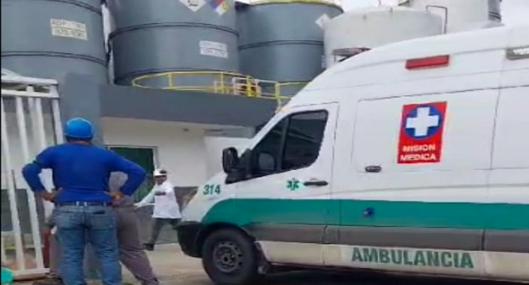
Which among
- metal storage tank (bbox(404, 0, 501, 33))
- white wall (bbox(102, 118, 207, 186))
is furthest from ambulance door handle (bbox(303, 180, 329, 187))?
metal storage tank (bbox(404, 0, 501, 33))

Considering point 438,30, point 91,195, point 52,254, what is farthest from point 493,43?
point 438,30

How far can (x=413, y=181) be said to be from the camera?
6.73 meters

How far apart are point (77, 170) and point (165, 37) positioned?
10.5 meters

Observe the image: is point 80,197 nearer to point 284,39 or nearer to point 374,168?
point 374,168

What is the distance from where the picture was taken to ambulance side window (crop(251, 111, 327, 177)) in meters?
7.48

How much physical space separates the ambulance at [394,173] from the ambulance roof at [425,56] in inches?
0.5

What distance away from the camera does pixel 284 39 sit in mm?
19328

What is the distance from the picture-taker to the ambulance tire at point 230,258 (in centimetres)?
773

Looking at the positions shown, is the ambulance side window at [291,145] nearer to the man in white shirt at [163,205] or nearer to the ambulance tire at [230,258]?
the ambulance tire at [230,258]

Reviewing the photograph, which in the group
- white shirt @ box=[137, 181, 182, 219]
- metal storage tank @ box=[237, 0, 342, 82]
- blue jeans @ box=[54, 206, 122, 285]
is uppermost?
metal storage tank @ box=[237, 0, 342, 82]

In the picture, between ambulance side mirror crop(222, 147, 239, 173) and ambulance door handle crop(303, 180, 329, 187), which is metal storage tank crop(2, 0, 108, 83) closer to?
ambulance side mirror crop(222, 147, 239, 173)

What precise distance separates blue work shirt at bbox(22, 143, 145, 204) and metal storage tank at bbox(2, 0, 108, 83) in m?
7.16

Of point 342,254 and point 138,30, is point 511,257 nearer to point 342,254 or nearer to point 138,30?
point 342,254

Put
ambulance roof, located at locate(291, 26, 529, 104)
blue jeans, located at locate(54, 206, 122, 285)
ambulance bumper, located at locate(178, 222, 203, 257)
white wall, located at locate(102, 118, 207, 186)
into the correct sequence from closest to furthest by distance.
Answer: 1. blue jeans, located at locate(54, 206, 122, 285)
2. ambulance roof, located at locate(291, 26, 529, 104)
3. ambulance bumper, located at locate(178, 222, 203, 257)
4. white wall, located at locate(102, 118, 207, 186)
